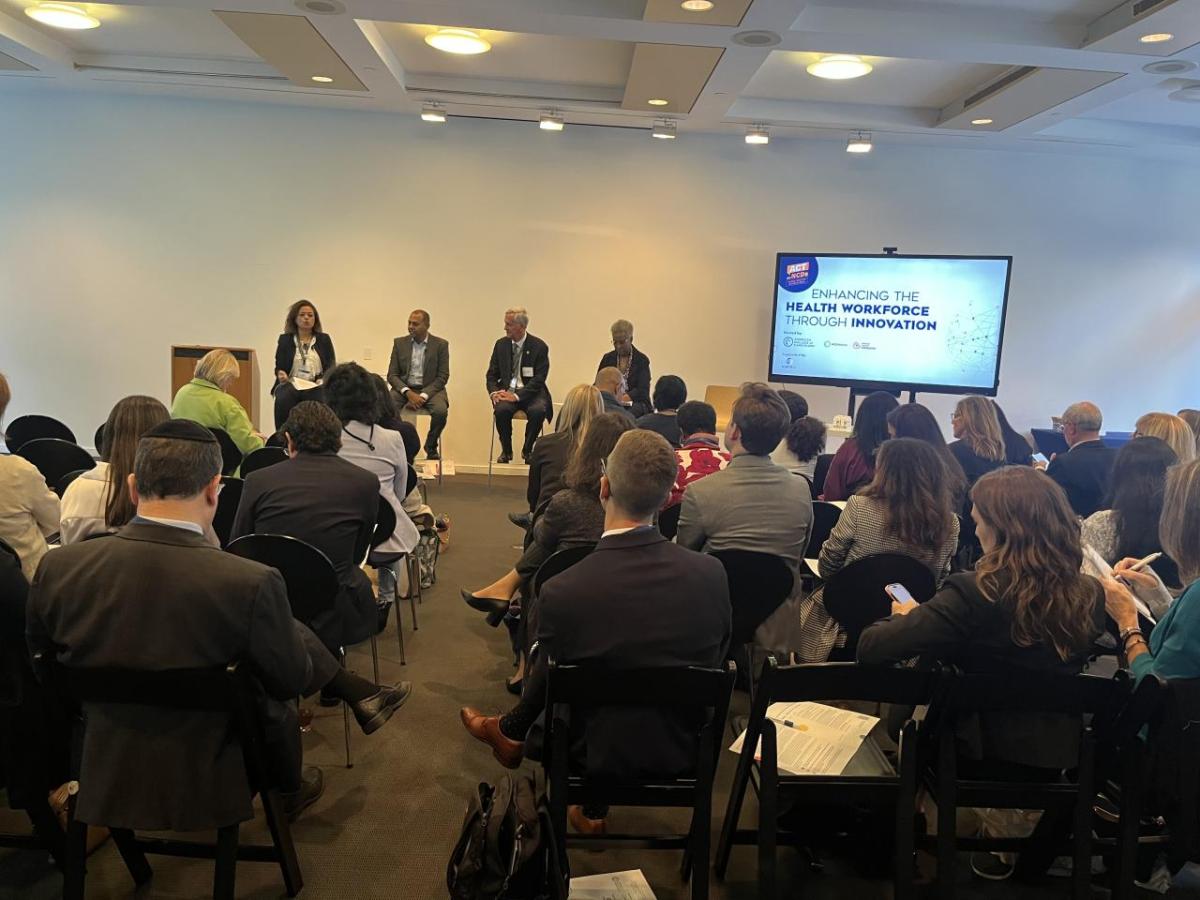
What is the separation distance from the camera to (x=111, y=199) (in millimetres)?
7438

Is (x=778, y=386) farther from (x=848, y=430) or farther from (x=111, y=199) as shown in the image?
(x=111, y=199)

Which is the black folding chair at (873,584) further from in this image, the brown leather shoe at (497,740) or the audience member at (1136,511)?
the brown leather shoe at (497,740)

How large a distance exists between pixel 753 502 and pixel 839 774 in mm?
1027

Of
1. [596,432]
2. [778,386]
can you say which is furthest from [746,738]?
[778,386]

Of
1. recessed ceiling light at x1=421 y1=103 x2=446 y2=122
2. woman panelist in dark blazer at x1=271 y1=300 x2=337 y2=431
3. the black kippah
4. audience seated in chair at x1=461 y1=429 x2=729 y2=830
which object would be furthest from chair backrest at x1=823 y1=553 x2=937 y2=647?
recessed ceiling light at x1=421 y1=103 x2=446 y2=122

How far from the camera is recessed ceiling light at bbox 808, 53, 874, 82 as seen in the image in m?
5.60

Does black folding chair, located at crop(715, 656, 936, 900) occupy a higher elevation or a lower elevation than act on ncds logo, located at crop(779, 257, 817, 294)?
lower

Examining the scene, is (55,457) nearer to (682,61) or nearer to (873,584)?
(873,584)

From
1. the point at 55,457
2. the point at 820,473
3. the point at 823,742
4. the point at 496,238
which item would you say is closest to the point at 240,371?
the point at 496,238

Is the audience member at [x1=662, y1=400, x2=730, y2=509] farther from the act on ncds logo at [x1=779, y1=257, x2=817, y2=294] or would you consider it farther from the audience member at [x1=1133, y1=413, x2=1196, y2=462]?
the act on ncds logo at [x1=779, y1=257, x2=817, y2=294]

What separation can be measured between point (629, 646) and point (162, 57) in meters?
6.85

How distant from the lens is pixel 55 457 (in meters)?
3.66

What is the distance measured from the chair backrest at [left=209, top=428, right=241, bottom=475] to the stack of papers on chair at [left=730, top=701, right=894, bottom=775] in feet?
9.81

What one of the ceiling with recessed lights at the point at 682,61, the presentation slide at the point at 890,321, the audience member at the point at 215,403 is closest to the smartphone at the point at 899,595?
the ceiling with recessed lights at the point at 682,61
